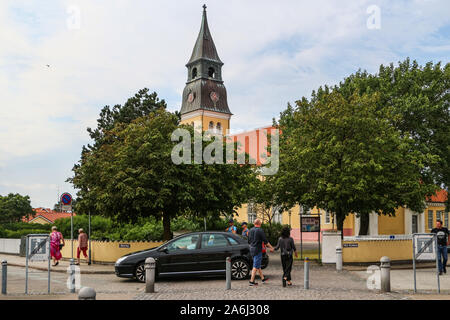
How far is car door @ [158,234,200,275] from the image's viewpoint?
15.5 metres

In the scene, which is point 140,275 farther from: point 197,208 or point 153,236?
point 153,236

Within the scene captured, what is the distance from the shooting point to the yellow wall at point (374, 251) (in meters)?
21.4

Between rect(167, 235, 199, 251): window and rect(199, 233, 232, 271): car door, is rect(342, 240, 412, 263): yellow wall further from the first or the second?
rect(167, 235, 199, 251): window

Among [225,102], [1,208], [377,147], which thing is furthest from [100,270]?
[1,208]

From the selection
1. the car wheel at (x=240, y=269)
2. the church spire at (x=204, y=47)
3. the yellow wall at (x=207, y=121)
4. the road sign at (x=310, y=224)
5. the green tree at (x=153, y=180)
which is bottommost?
the car wheel at (x=240, y=269)

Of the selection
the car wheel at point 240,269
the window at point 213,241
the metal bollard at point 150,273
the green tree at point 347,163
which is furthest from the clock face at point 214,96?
the metal bollard at point 150,273

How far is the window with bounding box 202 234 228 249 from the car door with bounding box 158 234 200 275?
0.30 meters

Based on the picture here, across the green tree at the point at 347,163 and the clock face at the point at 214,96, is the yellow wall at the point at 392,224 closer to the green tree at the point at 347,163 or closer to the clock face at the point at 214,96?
the green tree at the point at 347,163

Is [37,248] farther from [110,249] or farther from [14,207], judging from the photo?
[14,207]

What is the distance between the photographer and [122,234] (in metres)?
32.8

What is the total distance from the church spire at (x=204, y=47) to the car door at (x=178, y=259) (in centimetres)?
6507

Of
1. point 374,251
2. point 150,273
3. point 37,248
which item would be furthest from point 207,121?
point 150,273

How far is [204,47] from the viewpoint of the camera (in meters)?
79.2

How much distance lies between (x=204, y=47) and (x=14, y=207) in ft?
133
